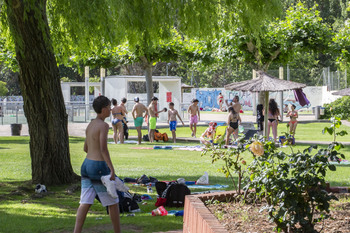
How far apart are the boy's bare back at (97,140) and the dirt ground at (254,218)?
49.6 inches

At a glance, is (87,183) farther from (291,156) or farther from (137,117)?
(137,117)

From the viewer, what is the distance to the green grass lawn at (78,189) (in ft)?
24.8

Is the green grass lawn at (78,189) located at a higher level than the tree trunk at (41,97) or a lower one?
lower

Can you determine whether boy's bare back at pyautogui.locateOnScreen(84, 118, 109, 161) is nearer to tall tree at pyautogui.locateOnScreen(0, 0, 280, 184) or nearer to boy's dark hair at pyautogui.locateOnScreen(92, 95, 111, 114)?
boy's dark hair at pyautogui.locateOnScreen(92, 95, 111, 114)

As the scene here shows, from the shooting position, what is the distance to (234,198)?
22.2 feet

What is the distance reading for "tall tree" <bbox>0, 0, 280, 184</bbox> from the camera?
989cm

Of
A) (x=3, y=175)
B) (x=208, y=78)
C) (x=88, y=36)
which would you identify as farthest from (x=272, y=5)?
(x=208, y=78)

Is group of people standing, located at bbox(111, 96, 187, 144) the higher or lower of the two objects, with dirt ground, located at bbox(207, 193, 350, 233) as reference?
higher

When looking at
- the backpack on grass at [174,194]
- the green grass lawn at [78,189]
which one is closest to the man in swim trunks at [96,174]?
the green grass lawn at [78,189]

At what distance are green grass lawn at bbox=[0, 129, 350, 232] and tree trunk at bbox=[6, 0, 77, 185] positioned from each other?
0.40 metres

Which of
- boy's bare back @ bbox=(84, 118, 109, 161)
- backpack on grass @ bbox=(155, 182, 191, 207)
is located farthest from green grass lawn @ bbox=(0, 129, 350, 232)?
boy's bare back @ bbox=(84, 118, 109, 161)

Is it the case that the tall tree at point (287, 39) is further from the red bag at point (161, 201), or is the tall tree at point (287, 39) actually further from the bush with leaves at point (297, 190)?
the bush with leaves at point (297, 190)

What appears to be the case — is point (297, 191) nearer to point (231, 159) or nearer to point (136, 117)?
point (231, 159)

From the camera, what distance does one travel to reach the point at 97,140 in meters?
6.56
